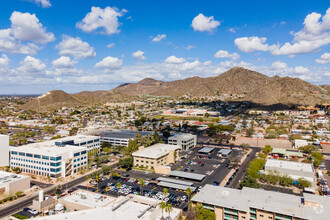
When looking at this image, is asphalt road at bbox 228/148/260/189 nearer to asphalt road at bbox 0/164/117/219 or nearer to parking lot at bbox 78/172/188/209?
parking lot at bbox 78/172/188/209

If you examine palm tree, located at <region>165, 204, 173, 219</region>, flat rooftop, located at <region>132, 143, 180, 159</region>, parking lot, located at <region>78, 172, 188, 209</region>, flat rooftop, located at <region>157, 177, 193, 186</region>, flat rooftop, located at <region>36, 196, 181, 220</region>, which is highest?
flat rooftop, located at <region>132, 143, 180, 159</region>

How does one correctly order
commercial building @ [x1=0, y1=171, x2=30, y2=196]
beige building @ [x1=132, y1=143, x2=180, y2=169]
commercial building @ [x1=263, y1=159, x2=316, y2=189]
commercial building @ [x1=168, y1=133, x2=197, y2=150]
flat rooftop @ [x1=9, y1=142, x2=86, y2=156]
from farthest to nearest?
commercial building @ [x1=168, y1=133, x2=197, y2=150] → beige building @ [x1=132, y1=143, x2=180, y2=169] → flat rooftop @ [x1=9, y1=142, x2=86, y2=156] → commercial building @ [x1=263, y1=159, x2=316, y2=189] → commercial building @ [x1=0, y1=171, x2=30, y2=196]

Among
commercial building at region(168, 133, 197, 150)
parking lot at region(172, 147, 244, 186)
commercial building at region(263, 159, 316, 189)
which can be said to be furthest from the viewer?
commercial building at region(168, 133, 197, 150)

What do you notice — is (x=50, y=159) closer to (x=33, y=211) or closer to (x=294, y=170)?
(x=33, y=211)

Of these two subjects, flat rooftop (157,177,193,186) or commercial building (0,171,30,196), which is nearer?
commercial building (0,171,30,196)

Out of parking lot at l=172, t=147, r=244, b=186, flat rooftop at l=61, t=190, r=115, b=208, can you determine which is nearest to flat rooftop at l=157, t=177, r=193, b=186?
parking lot at l=172, t=147, r=244, b=186

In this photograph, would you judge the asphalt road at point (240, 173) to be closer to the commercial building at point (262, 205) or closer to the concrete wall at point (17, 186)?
the commercial building at point (262, 205)

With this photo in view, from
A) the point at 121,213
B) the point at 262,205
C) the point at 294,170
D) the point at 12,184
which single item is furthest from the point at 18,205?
the point at 294,170
